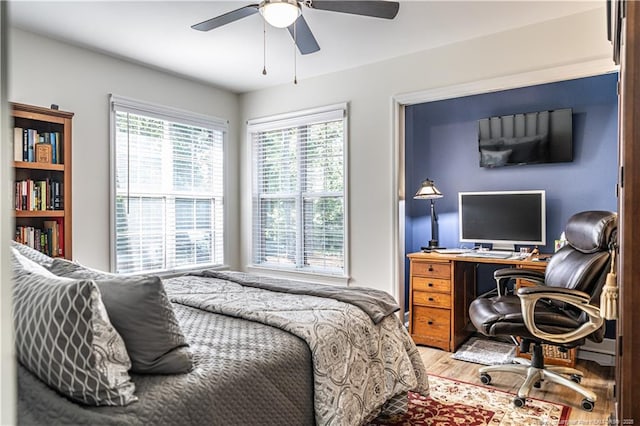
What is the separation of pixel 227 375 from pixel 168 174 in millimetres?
3226

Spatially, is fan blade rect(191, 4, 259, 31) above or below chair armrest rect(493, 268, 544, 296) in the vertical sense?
above

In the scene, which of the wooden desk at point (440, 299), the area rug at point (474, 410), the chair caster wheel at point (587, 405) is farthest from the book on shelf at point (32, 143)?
the chair caster wheel at point (587, 405)

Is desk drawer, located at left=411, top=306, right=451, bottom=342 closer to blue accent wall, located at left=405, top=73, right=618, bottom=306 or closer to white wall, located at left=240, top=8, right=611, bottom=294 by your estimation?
white wall, located at left=240, top=8, right=611, bottom=294

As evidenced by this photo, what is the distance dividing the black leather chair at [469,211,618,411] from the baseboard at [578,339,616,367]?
635 mm

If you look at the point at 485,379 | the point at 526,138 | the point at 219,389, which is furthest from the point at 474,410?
the point at 526,138

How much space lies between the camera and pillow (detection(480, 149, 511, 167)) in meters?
3.99

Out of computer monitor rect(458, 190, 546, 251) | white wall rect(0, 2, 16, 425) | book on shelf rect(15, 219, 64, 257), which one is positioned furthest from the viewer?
computer monitor rect(458, 190, 546, 251)

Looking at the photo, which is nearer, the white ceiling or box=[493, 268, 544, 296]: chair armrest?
the white ceiling

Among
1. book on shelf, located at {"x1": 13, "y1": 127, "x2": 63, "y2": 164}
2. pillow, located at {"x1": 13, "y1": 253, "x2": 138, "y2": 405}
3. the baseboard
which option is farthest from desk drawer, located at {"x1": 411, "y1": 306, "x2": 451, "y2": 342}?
book on shelf, located at {"x1": 13, "y1": 127, "x2": 63, "y2": 164}

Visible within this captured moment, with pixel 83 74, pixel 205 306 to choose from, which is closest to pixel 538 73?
pixel 205 306

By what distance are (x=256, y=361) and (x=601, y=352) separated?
307 centimetres

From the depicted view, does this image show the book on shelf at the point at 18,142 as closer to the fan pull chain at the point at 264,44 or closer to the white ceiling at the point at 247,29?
the white ceiling at the point at 247,29

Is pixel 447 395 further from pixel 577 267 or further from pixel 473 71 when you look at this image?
pixel 473 71

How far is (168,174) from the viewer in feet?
13.9
